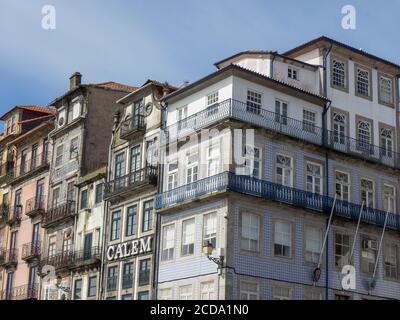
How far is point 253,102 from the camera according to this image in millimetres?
36906

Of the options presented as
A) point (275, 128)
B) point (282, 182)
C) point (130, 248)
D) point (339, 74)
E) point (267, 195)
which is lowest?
point (130, 248)

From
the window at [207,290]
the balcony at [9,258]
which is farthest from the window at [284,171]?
the balcony at [9,258]

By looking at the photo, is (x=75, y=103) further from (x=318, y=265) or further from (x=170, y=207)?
(x=318, y=265)

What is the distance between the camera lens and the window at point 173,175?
37.8 m

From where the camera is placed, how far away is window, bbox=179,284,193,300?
34844 mm

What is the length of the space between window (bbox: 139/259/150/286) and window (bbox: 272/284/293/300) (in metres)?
6.32

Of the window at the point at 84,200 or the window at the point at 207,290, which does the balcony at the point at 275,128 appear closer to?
the window at the point at 207,290

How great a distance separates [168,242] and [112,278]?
507cm

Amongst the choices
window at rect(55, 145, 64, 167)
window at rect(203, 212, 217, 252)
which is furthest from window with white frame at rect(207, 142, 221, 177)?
window at rect(55, 145, 64, 167)

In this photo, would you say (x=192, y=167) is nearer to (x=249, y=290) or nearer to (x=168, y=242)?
(x=168, y=242)

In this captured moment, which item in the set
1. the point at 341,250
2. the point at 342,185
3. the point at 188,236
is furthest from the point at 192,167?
the point at 341,250
